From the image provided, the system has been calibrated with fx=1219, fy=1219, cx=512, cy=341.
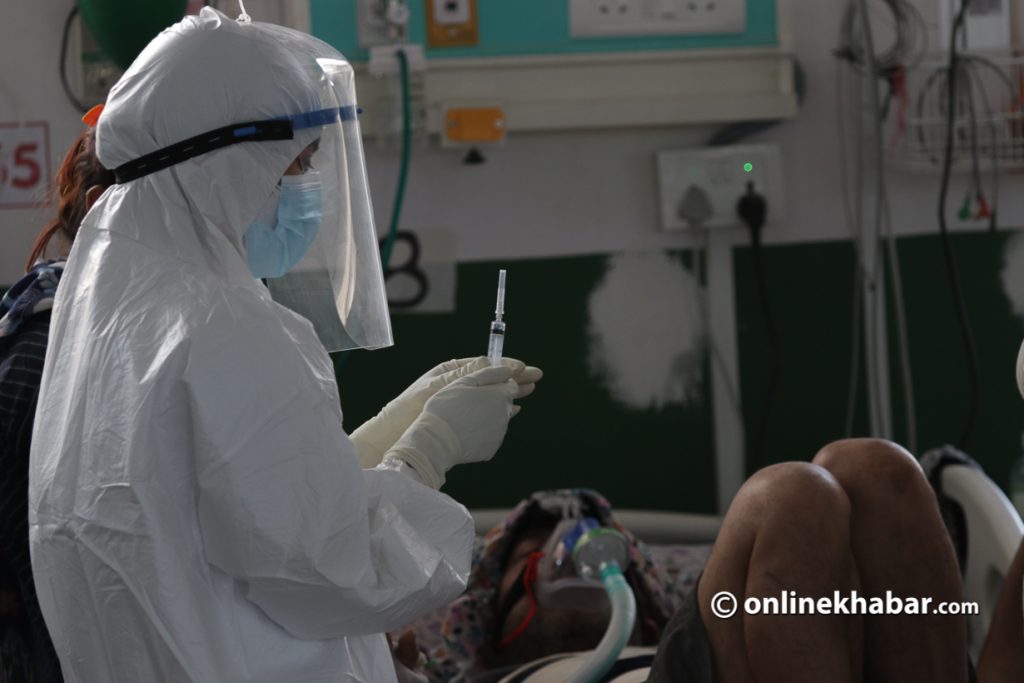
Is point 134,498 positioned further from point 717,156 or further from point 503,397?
point 717,156

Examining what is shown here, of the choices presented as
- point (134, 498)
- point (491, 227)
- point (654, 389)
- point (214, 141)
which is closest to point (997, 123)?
point (654, 389)

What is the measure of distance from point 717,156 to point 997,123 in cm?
Result: 56

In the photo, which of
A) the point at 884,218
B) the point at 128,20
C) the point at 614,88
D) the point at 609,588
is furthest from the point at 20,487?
the point at 884,218

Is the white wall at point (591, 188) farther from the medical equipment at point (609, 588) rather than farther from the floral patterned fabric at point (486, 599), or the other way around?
the medical equipment at point (609, 588)

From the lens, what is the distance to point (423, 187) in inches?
101

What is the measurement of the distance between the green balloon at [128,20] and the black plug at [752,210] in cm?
117

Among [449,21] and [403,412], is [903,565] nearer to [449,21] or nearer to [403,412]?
[403,412]

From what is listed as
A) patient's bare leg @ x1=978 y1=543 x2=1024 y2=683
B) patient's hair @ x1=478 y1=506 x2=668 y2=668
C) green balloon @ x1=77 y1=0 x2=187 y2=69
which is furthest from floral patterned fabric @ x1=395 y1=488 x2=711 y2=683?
green balloon @ x1=77 y1=0 x2=187 y2=69

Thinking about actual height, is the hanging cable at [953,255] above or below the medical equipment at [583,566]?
above

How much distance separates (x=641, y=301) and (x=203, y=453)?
1.65 metres

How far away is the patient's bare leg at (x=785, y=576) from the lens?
142 centimetres

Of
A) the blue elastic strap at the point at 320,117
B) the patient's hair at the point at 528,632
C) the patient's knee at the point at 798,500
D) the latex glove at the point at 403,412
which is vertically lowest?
the patient's hair at the point at 528,632

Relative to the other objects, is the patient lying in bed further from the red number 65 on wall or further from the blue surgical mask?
the red number 65 on wall

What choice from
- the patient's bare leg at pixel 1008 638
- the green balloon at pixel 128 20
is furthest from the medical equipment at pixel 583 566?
the green balloon at pixel 128 20
